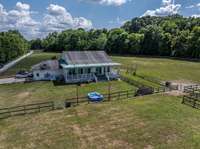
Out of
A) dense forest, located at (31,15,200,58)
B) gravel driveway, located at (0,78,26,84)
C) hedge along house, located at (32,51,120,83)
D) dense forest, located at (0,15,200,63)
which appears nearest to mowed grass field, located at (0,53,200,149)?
hedge along house, located at (32,51,120,83)

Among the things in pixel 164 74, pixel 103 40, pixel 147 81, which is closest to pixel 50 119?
pixel 147 81

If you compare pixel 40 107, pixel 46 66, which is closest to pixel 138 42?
pixel 46 66

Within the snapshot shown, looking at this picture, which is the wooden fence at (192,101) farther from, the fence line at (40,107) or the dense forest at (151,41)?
the dense forest at (151,41)

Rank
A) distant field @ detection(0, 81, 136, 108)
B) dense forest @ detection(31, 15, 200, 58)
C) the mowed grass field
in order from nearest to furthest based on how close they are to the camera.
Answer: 1. the mowed grass field
2. distant field @ detection(0, 81, 136, 108)
3. dense forest @ detection(31, 15, 200, 58)

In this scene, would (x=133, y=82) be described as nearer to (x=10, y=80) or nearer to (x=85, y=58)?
(x=85, y=58)

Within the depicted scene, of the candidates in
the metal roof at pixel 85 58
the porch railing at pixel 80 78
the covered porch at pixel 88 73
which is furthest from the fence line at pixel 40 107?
the metal roof at pixel 85 58

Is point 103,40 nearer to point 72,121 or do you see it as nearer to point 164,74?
point 164,74

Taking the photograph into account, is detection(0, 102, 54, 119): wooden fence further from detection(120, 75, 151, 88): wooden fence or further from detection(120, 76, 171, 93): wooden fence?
detection(120, 75, 151, 88): wooden fence
